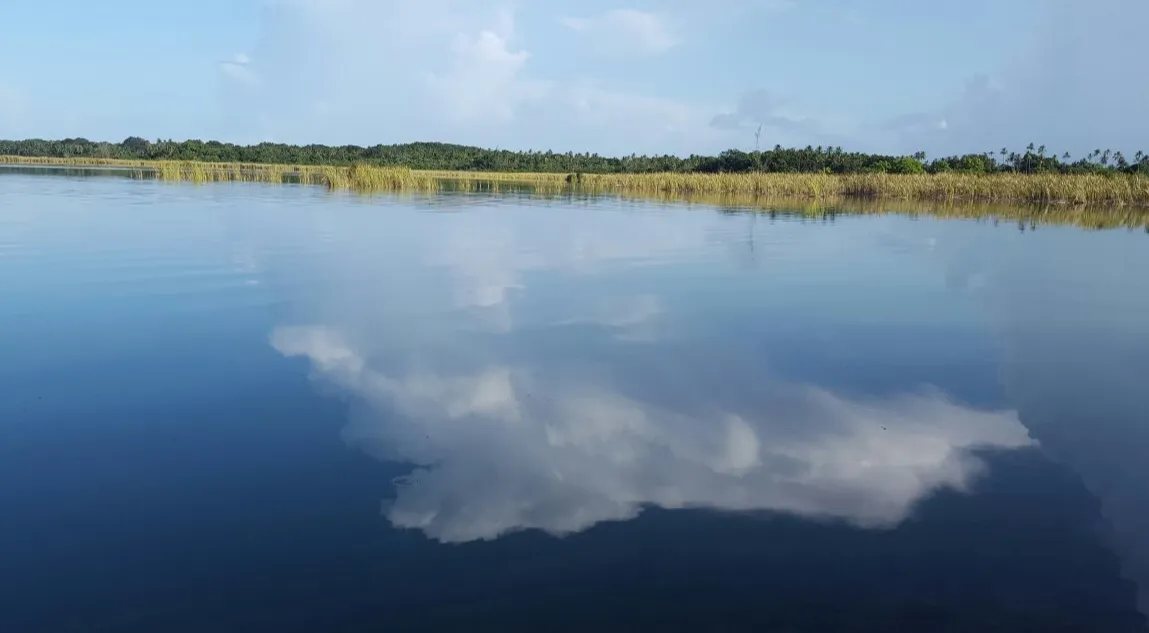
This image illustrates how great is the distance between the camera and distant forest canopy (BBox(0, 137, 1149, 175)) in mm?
54438

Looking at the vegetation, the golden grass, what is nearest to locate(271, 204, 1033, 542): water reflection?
the vegetation

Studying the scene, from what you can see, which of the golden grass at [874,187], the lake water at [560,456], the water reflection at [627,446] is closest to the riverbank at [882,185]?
the golden grass at [874,187]

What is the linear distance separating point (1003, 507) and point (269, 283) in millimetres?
7443

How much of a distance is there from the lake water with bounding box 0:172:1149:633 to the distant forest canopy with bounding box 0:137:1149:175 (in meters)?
45.4

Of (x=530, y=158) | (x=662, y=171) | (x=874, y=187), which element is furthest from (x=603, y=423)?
(x=530, y=158)

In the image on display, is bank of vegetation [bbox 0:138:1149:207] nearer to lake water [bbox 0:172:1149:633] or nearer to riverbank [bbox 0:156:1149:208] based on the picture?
riverbank [bbox 0:156:1149:208]

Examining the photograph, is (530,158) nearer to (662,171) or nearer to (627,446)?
(662,171)

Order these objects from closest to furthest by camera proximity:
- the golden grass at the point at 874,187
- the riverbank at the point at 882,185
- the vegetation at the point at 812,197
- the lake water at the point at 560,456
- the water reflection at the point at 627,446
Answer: the lake water at the point at 560,456 → the water reflection at the point at 627,446 → the vegetation at the point at 812,197 → the golden grass at the point at 874,187 → the riverbank at the point at 882,185

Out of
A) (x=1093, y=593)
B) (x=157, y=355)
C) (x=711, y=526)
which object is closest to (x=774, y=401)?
(x=711, y=526)

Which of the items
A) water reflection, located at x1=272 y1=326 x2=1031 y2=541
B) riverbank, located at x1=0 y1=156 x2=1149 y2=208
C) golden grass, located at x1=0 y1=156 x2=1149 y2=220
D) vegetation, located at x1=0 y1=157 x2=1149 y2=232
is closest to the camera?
water reflection, located at x1=272 y1=326 x2=1031 y2=541

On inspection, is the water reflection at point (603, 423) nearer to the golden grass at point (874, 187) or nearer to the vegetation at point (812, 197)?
the vegetation at point (812, 197)

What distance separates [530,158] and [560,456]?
82293mm

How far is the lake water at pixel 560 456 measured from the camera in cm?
266

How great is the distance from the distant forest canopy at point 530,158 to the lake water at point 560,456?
1787 inches
